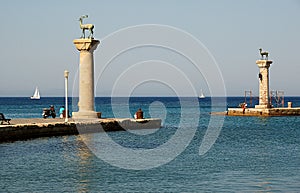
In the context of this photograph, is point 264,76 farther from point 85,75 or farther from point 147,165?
point 147,165

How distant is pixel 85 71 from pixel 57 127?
6.81m

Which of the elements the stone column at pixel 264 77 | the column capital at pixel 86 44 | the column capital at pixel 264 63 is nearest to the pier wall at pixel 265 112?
the stone column at pixel 264 77

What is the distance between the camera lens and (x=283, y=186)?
2288 centimetres

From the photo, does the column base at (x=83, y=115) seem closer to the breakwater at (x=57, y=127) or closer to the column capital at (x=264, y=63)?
the breakwater at (x=57, y=127)

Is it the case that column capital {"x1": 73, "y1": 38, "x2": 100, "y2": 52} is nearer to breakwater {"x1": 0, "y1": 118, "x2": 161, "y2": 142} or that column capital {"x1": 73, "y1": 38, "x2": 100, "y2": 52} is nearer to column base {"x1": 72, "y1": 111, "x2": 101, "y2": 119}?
column base {"x1": 72, "y1": 111, "x2": 101, "y2": 119}

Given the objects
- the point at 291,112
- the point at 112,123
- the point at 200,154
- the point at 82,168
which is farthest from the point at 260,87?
the point at 82,168

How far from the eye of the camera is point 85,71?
46.8 metres

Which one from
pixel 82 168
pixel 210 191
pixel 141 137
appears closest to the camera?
pixel 210 191

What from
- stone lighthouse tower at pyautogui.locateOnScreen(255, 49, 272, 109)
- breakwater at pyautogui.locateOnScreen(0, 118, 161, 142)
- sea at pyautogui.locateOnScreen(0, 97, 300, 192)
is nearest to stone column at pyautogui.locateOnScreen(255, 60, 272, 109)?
stone lighthouse tower at pyautogui.locateOnScreen(255, 49, 272, 109)

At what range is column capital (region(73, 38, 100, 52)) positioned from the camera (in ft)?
152

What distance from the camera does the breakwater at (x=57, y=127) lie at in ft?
122

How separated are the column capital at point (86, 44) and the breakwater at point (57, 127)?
5.25m

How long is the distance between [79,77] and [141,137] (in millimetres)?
6584

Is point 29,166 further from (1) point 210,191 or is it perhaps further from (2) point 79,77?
(2) point 79,77
